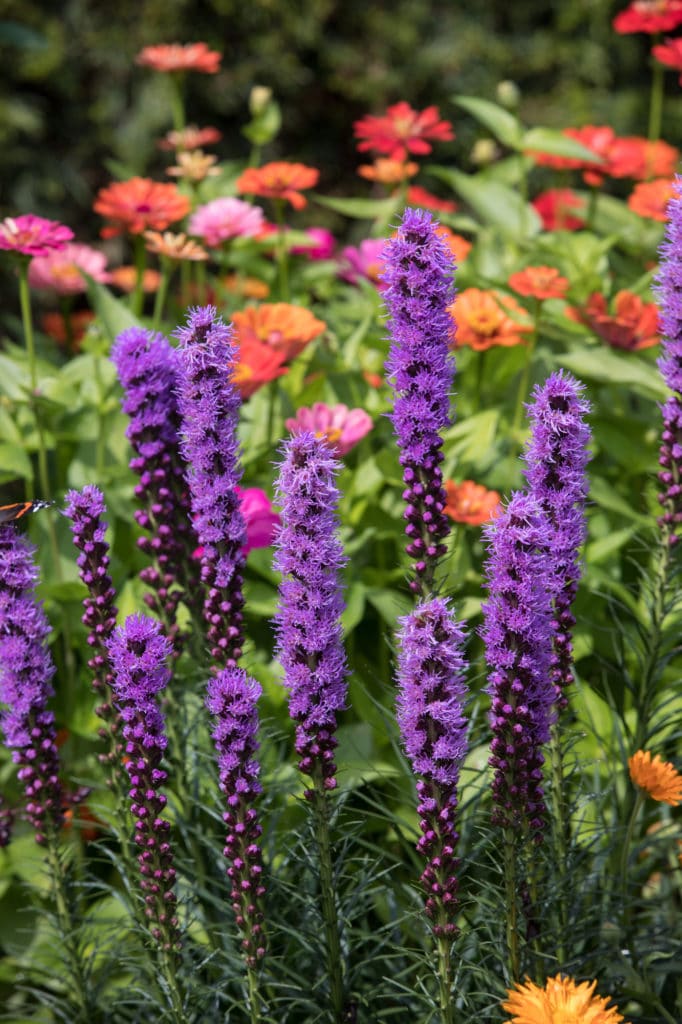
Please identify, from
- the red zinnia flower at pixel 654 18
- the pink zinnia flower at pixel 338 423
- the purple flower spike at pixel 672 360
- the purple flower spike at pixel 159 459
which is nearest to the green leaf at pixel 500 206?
the red zinnia flower at pixel 654 18

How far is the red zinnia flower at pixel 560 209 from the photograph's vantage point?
4301mm

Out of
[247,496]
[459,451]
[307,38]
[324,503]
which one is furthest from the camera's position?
[307,38]

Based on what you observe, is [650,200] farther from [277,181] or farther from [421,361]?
[421,361]

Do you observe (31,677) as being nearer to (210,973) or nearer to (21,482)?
(210,973)

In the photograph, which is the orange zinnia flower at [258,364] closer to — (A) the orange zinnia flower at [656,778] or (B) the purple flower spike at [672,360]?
(B) the purple flower spike at [672,360]

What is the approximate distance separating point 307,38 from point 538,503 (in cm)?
400

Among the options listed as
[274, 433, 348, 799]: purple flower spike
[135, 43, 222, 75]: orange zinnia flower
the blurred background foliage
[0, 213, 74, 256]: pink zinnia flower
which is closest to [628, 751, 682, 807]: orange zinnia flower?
[274, 433, 348, 799]: purple flower spike

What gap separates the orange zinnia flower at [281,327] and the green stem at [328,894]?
130 centimetres

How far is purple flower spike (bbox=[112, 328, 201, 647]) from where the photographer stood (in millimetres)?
2047

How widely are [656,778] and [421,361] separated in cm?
84

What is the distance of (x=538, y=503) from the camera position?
5.90 feet

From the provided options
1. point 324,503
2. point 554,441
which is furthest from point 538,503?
point 324,503

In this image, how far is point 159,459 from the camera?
6.83 ft

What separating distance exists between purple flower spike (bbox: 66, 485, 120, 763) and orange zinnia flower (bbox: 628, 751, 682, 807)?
0.89m
